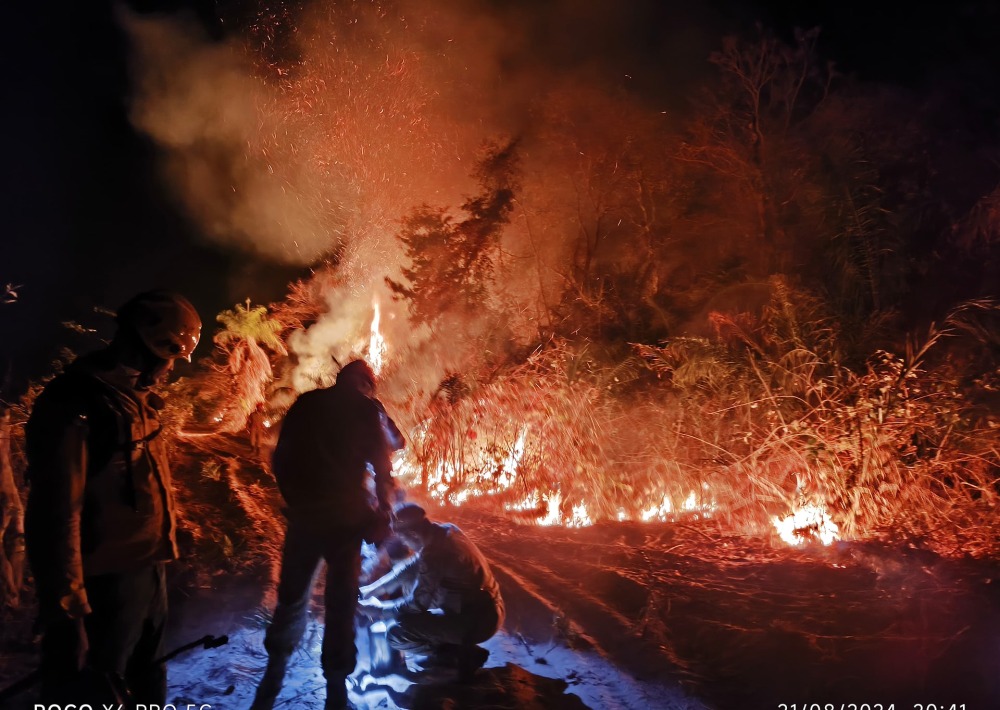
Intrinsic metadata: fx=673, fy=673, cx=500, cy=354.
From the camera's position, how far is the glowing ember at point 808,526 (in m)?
6.37

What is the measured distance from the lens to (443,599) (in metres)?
3.97

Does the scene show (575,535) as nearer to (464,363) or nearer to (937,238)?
(464,363)

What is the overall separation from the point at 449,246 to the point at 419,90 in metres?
2.85

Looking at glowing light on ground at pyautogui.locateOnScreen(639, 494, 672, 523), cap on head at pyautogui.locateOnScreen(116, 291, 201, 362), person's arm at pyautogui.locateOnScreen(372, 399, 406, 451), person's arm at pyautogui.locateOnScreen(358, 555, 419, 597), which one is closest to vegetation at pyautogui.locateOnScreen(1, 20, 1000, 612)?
glowing light on ground at pyautogui.locateOnScreen(639, 494, 672, 523)

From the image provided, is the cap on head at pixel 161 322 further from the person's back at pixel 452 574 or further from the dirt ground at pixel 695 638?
the dirt ground at pixel 695 638

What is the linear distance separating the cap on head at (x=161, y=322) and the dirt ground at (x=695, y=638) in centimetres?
229

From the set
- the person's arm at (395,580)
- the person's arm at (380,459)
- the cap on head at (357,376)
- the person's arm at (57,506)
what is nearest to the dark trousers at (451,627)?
the person's arm at (395,580)

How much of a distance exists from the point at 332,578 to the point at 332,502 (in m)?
0.41

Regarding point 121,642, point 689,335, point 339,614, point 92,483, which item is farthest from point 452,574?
point 689,335

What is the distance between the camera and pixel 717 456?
24.9 ft

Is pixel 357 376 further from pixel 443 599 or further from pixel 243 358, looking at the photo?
pixel 243 358

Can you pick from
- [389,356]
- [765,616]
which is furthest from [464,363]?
[765,616]

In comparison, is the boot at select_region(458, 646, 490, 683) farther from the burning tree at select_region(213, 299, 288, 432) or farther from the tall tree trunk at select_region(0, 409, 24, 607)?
the burning tree at select_region(213, 299, 288, 432)

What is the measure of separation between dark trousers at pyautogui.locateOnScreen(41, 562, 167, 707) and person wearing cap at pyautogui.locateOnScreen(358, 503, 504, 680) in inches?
56.5
